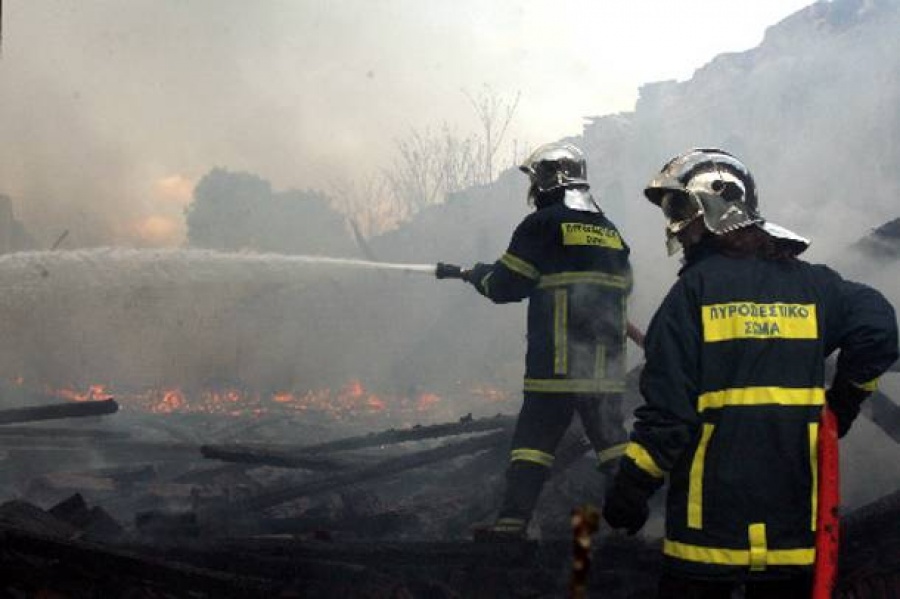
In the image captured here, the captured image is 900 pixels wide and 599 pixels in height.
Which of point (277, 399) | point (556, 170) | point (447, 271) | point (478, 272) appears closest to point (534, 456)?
point (478, 272)

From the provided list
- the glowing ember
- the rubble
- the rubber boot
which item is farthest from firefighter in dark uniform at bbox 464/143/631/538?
the glowing ember

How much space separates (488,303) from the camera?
735 inches

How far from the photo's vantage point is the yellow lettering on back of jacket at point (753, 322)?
267 cm

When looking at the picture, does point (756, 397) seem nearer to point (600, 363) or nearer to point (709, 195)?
point (709, 195)

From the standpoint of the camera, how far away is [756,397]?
2.65 metres

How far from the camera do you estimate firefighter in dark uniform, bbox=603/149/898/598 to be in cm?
262

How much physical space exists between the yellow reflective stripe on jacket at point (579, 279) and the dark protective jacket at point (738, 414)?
218 centimetres

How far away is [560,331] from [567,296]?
0.72 feet

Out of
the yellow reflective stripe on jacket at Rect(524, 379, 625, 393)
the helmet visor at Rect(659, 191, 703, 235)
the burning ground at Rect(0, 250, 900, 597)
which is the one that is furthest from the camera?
the yellow reflective stripe on jacket at Rect(524, 379, 625, 393)

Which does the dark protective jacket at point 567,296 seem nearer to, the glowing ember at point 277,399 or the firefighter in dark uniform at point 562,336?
the firefighter in dark uniform at point 562,336

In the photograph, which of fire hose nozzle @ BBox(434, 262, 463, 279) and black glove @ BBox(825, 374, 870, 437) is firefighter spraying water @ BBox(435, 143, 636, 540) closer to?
fire hose nozzle @ BBox(434, 262, 463, 279)

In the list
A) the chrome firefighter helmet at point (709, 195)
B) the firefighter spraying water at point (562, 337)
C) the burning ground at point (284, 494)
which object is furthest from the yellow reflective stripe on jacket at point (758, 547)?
the firefighter spraying water at point (562, 337)

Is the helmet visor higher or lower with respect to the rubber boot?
higher

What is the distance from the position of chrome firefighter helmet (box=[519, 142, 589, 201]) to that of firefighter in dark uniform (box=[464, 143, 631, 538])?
19 cm
